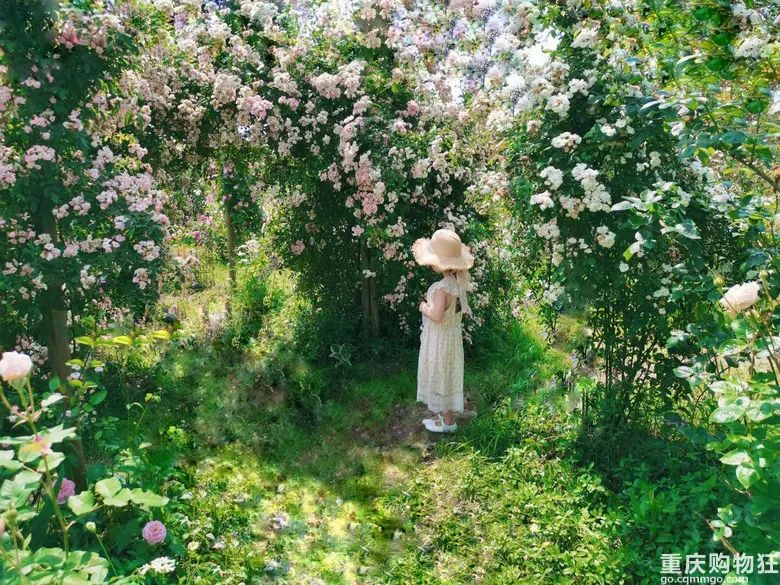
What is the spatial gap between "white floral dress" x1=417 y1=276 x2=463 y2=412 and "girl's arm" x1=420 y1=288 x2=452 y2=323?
1.4 inches

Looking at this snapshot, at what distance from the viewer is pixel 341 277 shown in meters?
5.85

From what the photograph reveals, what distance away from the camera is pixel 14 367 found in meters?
1.82

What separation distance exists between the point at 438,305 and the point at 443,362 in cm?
45

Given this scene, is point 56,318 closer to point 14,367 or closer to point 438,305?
point 14,367

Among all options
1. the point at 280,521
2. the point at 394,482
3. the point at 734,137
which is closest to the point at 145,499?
the point at 280,521

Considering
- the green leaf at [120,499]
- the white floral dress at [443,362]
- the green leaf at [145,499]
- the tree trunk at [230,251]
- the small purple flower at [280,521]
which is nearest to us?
the green leaf at [120,499]

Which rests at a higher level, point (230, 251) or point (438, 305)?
point (230, 251)

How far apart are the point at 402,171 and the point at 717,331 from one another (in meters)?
2.69

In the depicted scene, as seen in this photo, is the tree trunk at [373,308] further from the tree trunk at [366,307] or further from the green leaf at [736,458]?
the green leaf at [736,458]

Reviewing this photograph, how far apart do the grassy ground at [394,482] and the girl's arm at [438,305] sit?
877 mm

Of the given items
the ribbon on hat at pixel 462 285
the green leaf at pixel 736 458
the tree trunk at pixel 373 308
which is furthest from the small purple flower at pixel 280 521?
the green leaf at pixel 736 458

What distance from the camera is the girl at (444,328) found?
13.7 feet

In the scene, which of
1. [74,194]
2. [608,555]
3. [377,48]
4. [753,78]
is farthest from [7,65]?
[608,555]

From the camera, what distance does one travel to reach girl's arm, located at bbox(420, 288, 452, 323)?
165 inches
